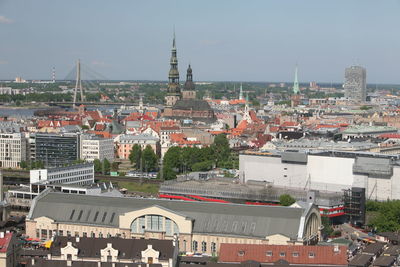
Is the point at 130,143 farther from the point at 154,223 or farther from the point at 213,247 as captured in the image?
the point at 213,247

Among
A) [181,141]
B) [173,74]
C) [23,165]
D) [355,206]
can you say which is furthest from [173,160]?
[173,74]

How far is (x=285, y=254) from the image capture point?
17516 millimetres

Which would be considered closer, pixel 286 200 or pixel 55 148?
pixel 286 200

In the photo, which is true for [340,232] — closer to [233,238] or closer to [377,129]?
[233,238]

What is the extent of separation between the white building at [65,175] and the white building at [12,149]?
30.9 ft

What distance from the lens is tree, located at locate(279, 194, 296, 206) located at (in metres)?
26.4

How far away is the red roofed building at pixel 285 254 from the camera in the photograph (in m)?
17.4

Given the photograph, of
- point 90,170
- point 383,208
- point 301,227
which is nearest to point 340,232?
point 383,208

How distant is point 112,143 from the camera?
146ft

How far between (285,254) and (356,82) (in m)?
106

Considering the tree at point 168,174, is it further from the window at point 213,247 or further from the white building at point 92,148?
the window at point 213,247

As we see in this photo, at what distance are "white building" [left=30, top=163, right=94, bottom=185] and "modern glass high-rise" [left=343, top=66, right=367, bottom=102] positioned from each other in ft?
289

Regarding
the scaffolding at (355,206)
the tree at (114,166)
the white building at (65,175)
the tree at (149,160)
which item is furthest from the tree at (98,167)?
the scaffolding at (355,206)

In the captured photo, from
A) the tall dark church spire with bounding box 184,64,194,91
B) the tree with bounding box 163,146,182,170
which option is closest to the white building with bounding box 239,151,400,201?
the tree with bounding box 163,146,182,170
